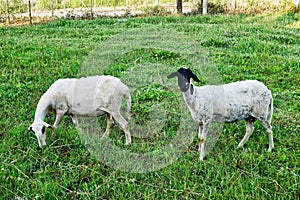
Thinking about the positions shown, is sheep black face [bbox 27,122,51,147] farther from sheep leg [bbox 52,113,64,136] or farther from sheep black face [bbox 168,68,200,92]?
sheep black face [bbox 168,68,200,92]

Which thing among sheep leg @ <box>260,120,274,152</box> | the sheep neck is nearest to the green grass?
sheep leg @ <box>260,120,274,152</box>

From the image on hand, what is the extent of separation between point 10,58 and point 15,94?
2.78 metres

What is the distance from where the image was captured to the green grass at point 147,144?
4156 millimetres

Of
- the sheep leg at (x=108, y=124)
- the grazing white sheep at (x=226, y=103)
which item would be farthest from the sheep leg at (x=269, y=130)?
the sheep leg at (x=108, y=124)

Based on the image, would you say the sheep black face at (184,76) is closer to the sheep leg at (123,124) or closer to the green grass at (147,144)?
the green grass at (147,144)

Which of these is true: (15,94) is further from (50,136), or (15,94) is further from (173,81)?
(173,81)

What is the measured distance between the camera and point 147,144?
205 inches

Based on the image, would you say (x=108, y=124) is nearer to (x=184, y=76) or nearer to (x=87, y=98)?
(x=87, y=98)

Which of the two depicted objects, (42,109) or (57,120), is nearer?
(42,109)

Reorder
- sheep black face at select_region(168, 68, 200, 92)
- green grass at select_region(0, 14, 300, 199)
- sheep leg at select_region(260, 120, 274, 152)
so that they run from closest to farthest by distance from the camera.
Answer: green grass at select_region(0, 14, 300, 199), sheep black face at select_region(168, 68, 200, 92), sheep leg at select_region(260, 120, 274, 152)

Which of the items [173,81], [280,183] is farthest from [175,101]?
[280,183]

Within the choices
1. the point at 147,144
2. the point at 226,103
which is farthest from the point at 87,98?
the point at 226,103

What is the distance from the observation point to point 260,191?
408 cm

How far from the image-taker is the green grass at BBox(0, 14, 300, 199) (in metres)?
4.16
